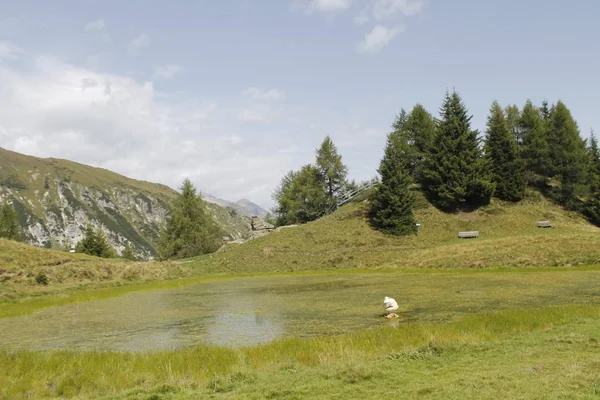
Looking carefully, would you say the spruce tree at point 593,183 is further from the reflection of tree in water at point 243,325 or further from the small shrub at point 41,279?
the small shrub at point 41,279

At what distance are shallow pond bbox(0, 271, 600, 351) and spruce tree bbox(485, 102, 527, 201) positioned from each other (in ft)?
145

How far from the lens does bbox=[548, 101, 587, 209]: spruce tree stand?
232 ft

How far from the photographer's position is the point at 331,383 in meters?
8.91

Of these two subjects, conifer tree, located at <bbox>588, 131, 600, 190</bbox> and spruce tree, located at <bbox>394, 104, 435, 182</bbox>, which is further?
spruce tree, located at <bbox>394, 104, 435, 182</bbox>

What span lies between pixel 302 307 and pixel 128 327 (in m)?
8.12

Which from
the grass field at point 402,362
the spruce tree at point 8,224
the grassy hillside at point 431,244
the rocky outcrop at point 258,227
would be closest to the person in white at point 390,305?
the grass field at point 402,362

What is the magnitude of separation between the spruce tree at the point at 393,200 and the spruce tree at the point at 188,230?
35.6 metres

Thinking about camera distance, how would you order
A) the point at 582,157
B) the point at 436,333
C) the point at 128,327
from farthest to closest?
1. the point at 582,157
2. the point at 128,327
3. the point at 436,333

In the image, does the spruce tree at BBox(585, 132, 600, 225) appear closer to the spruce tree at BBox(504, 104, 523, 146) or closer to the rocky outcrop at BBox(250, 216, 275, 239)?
the spruce tree at BBox(504, 104, 523, 146)

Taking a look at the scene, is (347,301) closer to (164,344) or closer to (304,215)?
(164,344)

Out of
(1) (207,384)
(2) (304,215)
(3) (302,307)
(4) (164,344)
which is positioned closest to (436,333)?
(1) (207,384)

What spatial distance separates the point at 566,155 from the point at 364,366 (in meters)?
75.8

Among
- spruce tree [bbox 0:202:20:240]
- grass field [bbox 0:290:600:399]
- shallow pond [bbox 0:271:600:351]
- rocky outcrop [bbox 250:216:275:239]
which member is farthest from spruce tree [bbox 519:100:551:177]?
Result: spruce tree [bbox 0:202:20:240]

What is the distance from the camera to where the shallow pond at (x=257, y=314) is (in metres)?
16.0
